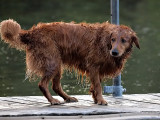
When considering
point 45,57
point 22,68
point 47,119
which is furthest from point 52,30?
point 22,68

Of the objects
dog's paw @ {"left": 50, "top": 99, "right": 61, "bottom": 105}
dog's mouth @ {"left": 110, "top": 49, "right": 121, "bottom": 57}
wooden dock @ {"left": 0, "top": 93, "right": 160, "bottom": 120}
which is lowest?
wooden dock @ {"left": 0, "top": 93, "right": 160, "bottom": 120}

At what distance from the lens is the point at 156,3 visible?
35.3 metres

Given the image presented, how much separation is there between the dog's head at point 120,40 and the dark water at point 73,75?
252cm

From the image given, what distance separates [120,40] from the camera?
8.84m

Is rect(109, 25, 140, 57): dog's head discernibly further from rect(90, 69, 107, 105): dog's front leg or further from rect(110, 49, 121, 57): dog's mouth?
rect(90, 69, 107, 105): dog's front leg

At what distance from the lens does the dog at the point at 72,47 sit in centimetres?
891

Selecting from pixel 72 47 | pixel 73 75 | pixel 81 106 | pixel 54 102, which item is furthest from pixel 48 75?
pixel 73 75

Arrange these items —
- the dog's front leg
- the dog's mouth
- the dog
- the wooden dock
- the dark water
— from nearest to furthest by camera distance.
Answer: the wooden dock < the dog's mouth < the dog < the dog's front leg < the dark water

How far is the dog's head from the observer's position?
8.77m

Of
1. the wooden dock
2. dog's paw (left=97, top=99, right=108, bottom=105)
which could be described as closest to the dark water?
the wooden dock

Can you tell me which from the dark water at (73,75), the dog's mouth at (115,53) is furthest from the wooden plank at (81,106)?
the dark water at (73,75)

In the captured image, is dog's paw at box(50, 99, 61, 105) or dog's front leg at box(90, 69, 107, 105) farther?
dog's front leg at box(90, 69, 107, 105)

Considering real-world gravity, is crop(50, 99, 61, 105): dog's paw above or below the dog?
below

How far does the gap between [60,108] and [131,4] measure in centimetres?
2765
